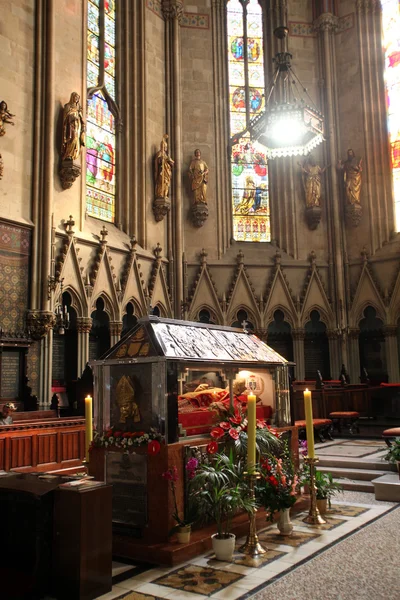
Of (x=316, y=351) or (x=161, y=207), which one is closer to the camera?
(x=161, y=207)

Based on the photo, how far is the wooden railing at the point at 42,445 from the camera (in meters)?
8.72

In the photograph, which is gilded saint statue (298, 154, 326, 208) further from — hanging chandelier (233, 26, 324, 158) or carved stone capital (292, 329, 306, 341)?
hanging chandelier (233, 26, 324, 158)

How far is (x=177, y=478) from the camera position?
5098mm

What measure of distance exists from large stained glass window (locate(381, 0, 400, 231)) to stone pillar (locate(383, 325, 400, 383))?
11.8 feet

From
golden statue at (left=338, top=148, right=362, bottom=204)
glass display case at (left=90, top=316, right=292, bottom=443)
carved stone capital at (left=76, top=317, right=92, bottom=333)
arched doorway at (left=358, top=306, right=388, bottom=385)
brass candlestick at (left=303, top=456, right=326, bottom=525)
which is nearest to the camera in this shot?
glass display case at (left=90, top=316, right=292, bottom=443)

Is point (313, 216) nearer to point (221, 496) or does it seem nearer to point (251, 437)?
point (251, 437)

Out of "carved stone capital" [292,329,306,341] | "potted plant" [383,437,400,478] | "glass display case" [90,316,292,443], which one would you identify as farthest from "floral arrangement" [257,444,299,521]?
"carved stone capital" [292,329,306,341]

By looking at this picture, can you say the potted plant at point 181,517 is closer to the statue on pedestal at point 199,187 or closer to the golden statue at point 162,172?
the golden statue at point 162,172

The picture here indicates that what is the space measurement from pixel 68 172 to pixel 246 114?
27.8 ft

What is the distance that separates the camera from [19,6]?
13805mm

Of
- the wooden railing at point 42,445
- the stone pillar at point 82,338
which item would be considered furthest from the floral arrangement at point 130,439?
the stone pillar at point 82,338

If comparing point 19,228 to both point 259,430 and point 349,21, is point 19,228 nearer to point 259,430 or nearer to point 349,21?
point 259,430

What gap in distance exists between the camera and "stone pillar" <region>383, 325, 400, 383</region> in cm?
1812

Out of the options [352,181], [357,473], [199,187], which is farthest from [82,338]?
[352,181]
